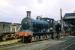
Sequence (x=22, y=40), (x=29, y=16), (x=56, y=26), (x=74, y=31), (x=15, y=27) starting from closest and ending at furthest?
(x=22, y=40) < (x=29, y=16) < (x=56, y=26) < (x=74, y=31) < (x=15, y=27)

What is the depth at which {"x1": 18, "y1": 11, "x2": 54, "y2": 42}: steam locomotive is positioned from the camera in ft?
95.2

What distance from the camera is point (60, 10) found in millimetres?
54094

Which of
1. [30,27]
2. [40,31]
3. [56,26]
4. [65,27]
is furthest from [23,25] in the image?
[65,27]

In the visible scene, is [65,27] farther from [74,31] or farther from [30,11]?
[30,11]

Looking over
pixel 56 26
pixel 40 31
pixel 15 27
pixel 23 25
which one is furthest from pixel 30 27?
→ pixel 15 27

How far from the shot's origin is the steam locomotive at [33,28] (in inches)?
1143

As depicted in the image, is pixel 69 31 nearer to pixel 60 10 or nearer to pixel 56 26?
pixel 56 26

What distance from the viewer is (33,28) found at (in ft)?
104

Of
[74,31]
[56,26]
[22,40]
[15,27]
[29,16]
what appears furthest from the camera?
[15,27]

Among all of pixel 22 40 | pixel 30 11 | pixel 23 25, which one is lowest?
pixel 22 40

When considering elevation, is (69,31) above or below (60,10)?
below

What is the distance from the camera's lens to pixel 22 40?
2975 centimetres

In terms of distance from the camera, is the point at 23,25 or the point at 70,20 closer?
the point at 23,25

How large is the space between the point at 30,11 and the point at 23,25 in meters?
4.01
